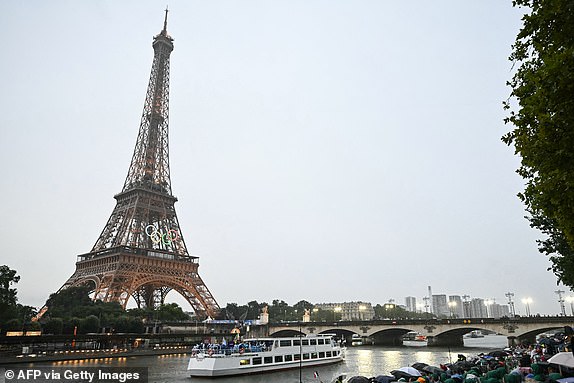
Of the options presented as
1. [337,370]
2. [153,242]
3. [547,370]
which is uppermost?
[153,242]

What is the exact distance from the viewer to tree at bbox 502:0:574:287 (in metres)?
11.0

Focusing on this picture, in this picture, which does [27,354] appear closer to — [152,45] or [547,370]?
[547,370]

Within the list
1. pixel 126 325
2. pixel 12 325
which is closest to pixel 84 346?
pixel 12 325

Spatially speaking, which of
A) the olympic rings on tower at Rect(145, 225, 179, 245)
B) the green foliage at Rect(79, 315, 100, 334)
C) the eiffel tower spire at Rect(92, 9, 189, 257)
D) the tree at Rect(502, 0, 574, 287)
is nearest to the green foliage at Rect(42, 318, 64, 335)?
the green foliage at Rect(79, 315, 100, 334)

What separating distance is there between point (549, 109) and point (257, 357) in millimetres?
39891

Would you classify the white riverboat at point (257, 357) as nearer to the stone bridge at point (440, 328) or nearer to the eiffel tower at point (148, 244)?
the stone bridge at point (440, 328)

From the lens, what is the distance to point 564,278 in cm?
3047

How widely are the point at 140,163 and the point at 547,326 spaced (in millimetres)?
85329

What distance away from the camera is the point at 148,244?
93.8 meters

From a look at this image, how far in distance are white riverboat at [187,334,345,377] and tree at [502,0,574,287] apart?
92.0 feet

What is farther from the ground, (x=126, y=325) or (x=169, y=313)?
(x=169, y=313)

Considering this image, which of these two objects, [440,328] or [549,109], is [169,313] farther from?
[549,109]

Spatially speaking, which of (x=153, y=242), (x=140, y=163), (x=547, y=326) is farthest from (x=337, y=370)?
(x=140, y=163)

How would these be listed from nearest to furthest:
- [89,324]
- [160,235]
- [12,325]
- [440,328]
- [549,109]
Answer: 1. [549,109]
2. [12,325]
3. [89,324]
4. [440,328]
5. [160,235]
